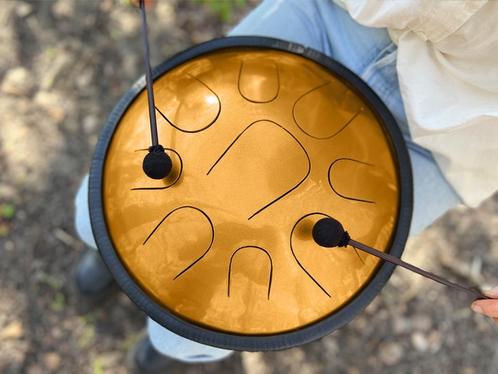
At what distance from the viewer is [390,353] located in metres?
1.14

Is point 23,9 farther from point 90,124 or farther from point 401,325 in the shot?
point 401,325

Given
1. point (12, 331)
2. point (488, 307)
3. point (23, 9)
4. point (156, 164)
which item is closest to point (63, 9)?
point (23, 9)

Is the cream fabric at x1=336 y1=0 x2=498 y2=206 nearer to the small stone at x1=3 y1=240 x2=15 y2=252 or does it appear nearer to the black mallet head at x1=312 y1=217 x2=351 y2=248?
the black mallet head at x1=312 y1=217 x2=351 y2=248

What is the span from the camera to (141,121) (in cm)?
65

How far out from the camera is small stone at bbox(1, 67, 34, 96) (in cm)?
119

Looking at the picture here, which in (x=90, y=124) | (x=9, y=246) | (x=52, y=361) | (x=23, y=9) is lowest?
(x=52, y=361)

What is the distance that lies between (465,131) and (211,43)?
329mm

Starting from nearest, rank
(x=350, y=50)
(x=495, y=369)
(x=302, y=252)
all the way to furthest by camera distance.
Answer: (x=302, y=252), (x=350, y=50), (x=495, y=369)

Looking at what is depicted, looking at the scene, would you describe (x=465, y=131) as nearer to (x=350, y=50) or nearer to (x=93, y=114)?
(x=350, y=50)

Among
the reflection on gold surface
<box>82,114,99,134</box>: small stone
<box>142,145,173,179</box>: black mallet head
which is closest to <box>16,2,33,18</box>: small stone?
<box>82,114,99,134</box>: small stone

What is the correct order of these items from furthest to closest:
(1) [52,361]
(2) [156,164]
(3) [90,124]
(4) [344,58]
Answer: (3) [90,124] < (1) [52,361] < (4) [344,58] < (2) [156,164]

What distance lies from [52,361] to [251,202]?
26.7 inches

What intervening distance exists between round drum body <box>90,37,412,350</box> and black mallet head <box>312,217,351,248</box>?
0.11ft

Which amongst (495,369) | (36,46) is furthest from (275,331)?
(36,46)
